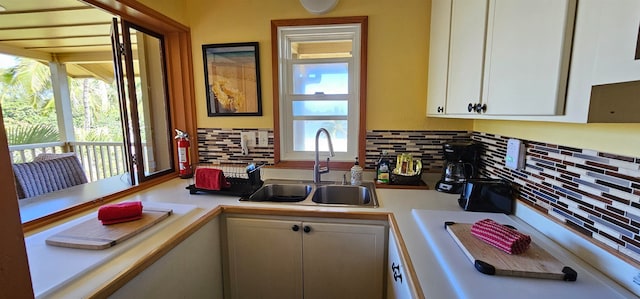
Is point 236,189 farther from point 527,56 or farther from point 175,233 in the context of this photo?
point 527,56

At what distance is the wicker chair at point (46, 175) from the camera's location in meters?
1.92

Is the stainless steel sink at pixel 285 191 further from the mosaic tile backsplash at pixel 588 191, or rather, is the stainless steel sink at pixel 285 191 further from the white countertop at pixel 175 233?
the mosaic tile backsplash at pixel 588 191

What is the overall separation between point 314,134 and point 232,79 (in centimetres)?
74

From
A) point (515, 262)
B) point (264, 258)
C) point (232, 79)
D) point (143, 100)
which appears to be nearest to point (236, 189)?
point (264, 258)

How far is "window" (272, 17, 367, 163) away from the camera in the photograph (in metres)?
1.86

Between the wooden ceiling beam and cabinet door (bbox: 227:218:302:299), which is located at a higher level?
the wooden ceiling beam

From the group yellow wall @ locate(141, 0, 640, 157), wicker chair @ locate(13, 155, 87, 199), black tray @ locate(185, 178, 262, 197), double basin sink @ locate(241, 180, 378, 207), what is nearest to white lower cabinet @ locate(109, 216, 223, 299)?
black tray @ locate(185, 178, 262, 197)

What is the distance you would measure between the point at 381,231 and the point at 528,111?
80 centimetres

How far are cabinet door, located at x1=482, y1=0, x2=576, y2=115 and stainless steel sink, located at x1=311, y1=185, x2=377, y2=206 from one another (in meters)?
0.93

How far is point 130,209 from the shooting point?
1.13 m

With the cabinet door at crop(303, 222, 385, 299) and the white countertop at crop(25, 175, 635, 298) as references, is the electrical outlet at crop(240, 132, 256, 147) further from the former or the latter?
the cabinet door at crop(303, 222, 385, 299)

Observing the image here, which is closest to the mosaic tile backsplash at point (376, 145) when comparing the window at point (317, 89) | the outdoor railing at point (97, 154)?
the window at point (317, 89)

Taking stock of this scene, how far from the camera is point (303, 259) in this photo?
54.6 inches

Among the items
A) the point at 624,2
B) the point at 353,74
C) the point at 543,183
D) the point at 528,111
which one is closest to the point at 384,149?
the point at 353,74
